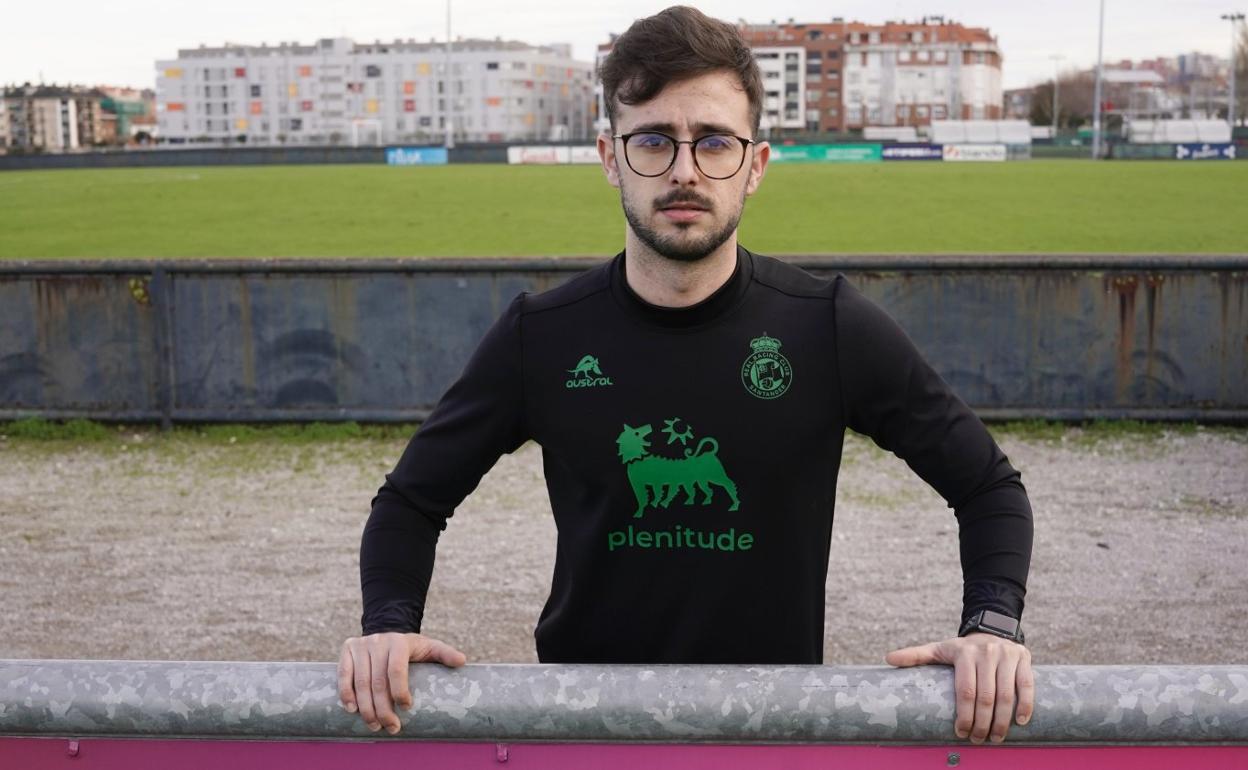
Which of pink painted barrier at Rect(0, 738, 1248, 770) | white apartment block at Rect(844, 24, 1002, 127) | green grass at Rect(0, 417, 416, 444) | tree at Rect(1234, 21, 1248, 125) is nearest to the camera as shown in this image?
pink painted barrier at Rect(0, 738, 1248, 770)

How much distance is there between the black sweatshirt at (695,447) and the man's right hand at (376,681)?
0.70 meters

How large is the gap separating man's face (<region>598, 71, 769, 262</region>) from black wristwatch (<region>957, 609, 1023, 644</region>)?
844 mm

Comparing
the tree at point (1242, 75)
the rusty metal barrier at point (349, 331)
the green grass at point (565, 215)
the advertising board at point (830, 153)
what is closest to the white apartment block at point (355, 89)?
the tree at point (1242, 75)

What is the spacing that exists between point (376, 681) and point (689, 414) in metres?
1.03

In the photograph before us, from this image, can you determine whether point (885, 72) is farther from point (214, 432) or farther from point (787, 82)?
point (214, 432)

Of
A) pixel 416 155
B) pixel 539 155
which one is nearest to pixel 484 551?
pixel 539 155

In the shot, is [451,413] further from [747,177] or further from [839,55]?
[839,55]

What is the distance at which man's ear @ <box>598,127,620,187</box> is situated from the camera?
9.29 ft

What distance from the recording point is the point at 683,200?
8.61 feet

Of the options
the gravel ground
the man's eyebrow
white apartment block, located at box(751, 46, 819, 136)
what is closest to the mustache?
the man's eyebrow

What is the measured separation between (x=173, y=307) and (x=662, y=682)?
415 inches

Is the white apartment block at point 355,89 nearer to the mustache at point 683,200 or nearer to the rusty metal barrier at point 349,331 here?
the rusty metal barrier at point 349,331

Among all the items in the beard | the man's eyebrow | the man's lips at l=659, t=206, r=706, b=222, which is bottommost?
the beard

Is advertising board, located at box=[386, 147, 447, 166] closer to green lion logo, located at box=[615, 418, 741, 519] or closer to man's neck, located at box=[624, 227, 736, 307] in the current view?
man's neck, located at box=[624, 227, 736, 307]
